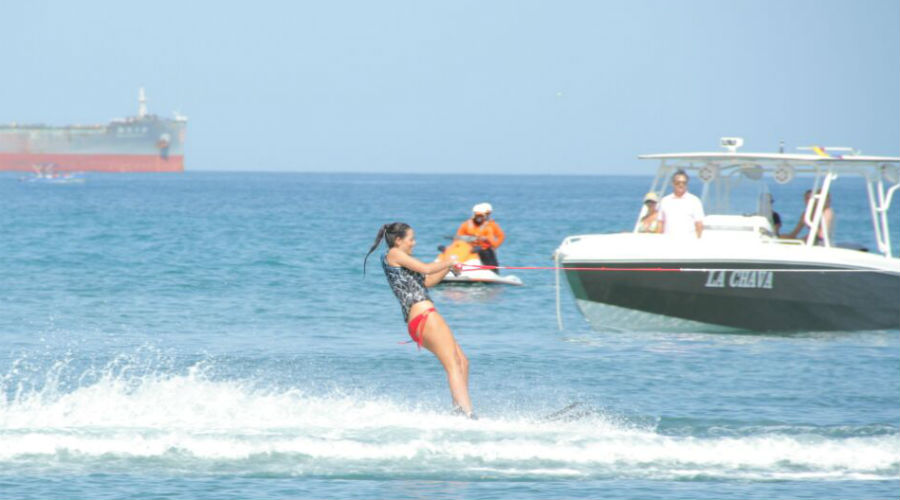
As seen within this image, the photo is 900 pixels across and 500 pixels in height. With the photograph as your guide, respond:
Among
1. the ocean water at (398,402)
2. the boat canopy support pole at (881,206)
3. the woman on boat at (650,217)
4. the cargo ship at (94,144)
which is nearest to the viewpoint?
the ocean water at (398,402)

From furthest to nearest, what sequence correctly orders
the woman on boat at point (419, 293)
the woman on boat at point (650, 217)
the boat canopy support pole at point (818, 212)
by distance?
the woman on boat at point (650, 217) < the boat canopy support pole at point (818, 212) < the woman on boat at point (419, 293)

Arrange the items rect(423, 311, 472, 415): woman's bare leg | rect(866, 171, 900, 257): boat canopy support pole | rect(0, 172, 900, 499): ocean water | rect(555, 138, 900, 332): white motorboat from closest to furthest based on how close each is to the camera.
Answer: rect(0, 172, 900, 499): ocean water
rect(423, 311, 472, 415): woman's bare leg
rect(555, 138, 900, 332): white motorboat
rect(866, 171, 900, 257): boat canopy support pole

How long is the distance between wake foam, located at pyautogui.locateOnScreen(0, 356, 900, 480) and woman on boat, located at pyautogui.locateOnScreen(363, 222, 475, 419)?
1.37 feet

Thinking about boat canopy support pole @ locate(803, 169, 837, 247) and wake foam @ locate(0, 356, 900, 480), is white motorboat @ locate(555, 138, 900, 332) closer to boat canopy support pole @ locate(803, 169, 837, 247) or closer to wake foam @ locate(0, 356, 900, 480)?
boat canopy support pole @ locate(803, 169, 837, 247)

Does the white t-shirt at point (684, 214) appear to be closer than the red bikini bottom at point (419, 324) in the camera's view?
No

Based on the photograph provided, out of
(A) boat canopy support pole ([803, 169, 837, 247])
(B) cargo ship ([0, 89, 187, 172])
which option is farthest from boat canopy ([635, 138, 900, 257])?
(B) cargo ship ([0, 89, 187, 172])

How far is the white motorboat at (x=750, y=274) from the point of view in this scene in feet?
46.8

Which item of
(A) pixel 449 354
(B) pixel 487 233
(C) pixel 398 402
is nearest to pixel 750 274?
(C) pixel 398 402

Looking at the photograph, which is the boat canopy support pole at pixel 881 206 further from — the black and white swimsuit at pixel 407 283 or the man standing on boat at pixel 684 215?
the black and white swimsuit at pixel 407 283

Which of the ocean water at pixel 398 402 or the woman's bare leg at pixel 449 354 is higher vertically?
the woman's bare leg at pixel 449 354

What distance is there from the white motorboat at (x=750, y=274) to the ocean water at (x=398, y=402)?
0.27 metres

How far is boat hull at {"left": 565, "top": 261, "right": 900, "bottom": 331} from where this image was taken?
1442 centimetres

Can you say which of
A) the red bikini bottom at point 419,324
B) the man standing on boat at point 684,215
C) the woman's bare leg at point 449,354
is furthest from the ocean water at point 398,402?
the man standing on boat at point 684,215

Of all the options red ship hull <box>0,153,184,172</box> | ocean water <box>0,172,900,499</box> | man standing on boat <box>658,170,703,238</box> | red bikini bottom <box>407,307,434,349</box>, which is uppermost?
man standing on boat <box>658,170,703,238</box>
